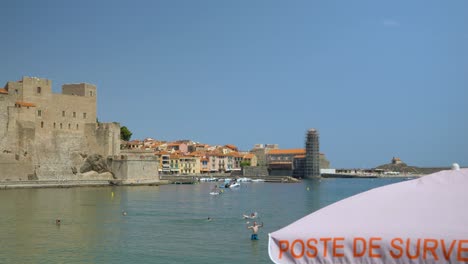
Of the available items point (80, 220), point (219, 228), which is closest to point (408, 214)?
point (219, 228)

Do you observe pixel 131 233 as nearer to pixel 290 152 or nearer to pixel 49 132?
pixel 49 132

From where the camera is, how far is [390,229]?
12.1 feet

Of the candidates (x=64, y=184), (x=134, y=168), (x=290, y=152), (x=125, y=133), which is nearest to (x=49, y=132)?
(x=64, y=184)

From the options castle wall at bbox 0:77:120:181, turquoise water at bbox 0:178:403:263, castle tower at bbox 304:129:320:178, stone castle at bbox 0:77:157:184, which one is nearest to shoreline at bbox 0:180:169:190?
stone castle at bbox 0:77:157:184

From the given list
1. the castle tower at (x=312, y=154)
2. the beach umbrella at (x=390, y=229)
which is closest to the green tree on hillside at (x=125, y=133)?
the castle tower at (x=312, y=154)

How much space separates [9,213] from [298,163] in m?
81.9

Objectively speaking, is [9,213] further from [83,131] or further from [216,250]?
[83,131]

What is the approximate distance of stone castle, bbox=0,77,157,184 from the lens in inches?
1928

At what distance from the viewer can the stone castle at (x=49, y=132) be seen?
49.0m

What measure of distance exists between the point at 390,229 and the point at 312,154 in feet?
328

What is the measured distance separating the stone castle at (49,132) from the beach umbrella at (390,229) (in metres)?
47.0

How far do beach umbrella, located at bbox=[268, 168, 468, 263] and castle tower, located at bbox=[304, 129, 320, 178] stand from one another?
9933cm

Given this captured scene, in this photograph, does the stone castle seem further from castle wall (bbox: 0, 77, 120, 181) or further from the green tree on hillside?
the green tree on hillside

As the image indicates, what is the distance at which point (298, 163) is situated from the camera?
106250 millimetres
